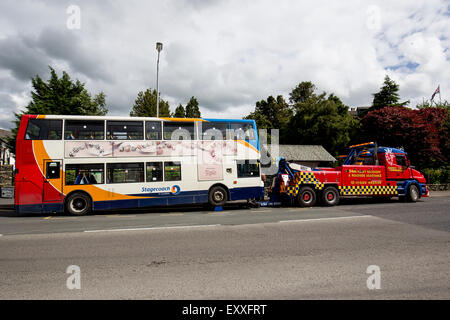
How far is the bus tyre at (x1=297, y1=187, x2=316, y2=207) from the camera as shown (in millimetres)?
13344

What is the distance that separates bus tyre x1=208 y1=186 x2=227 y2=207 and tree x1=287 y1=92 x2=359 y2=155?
3529 cm

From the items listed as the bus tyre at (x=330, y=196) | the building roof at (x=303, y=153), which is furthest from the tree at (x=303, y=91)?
the bus tyre at (x=330, y=196)

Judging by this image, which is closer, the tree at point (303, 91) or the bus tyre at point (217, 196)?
the bus tyre at point (217, 196)

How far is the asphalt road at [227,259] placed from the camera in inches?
150

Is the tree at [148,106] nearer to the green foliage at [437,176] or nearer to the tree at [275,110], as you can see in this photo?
the tree at [275,110]

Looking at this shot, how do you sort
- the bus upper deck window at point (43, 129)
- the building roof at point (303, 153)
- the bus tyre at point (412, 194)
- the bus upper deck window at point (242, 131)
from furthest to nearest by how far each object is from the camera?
the building roof at point (303, 153)
the bus tyre at point (412, 194)
the bus upper deck window at point (242, 131)
the bus upper deck window at point (43, 129)

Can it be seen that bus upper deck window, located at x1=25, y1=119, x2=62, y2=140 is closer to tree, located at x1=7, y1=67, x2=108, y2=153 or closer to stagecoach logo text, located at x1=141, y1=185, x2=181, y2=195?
stagecoach logo text, located at x1=141, y1=185, x2=181, y2=195

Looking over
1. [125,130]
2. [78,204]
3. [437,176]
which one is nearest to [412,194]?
[437,176]

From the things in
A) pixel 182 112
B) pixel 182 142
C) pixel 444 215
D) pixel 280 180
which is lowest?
pixel 444 215

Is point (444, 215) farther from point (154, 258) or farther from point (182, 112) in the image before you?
point (182, 112)

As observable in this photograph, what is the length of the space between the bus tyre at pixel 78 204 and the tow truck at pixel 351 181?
332 inches
